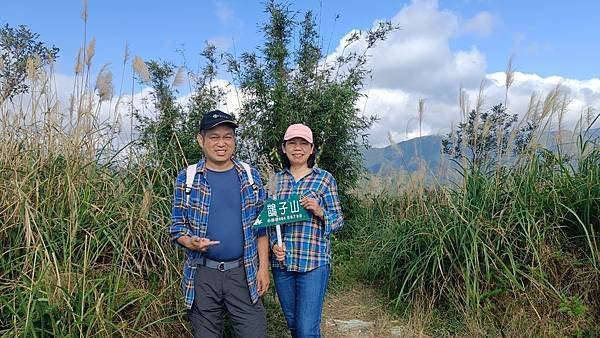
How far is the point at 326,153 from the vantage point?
6.98 meters

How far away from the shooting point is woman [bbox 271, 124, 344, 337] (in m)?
Answer: 3.13

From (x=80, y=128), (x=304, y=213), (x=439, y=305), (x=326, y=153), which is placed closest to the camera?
(x=304, y=213)

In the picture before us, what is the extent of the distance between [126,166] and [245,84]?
10.3 ft

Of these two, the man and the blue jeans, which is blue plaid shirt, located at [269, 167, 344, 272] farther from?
the man

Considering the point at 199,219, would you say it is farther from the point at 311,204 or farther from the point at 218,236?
the point at 311,204

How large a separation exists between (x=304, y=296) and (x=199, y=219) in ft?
2.60

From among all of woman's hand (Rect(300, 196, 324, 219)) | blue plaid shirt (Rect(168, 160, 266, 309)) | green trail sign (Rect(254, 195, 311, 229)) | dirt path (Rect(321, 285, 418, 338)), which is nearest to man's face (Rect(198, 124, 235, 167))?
blue plaid shirt (Rect(168, 160, 266, 309))

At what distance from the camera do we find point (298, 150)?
3266 millimetres

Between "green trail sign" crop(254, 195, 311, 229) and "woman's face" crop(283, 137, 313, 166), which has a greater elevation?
"woman's face" crop(283, 137, 313, 166)

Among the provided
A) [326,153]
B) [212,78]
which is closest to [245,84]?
[212,78]

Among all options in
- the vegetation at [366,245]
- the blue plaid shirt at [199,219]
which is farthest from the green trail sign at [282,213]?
the vegetation at [366,245]

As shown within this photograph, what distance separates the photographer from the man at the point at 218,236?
3.00 m

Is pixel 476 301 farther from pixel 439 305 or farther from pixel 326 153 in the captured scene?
pixel 326 153

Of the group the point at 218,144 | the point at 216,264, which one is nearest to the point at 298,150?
the point at 218,144
